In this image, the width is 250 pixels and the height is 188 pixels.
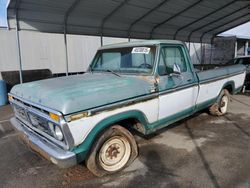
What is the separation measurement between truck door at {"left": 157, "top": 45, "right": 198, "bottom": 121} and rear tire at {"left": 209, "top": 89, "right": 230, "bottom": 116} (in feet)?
5.04

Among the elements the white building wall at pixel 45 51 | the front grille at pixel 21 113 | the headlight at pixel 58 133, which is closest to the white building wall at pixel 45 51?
the white building wall at pixel 45 51

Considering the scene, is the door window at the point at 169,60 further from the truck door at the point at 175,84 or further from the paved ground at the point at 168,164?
the paved ground at the point at 168,164

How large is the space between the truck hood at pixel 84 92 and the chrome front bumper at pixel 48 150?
0.53 m

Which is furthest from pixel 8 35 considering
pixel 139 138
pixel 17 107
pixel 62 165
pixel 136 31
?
pixel 62 165

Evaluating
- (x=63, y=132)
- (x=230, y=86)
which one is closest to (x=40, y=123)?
(x=63, y=132)

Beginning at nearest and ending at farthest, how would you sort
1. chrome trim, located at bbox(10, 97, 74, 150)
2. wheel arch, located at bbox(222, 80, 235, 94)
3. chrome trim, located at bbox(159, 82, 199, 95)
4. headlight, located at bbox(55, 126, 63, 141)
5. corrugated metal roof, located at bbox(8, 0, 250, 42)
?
chrome trim, located at bbox(10, 97, 74, 150)
headlight, located at bbox(55, 126, 63, 141)
chrome trim, located at bbox(159, 82, 199, 95)
wheel arch, located at bbox(222, 80, 235, 94)
corrugated metal roof, located at bbox(8, 0, 250, 42)

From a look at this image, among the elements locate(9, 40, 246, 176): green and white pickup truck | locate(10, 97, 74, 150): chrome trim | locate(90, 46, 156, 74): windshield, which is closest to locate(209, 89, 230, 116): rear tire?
locate(9, 40, 246, 176): green and white pickup truck

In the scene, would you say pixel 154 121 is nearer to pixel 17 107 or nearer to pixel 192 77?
pixel 192 77

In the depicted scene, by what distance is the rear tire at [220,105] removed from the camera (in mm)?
5839

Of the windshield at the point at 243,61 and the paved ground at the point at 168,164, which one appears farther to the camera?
the windshield at the point at 243,61

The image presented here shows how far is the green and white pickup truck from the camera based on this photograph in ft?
8.80

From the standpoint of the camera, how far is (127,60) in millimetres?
4059

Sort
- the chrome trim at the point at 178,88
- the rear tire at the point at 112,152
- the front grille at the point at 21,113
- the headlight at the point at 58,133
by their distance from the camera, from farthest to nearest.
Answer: the chrome trim at the point at 178,88, the front grille at the point at 21,113, the rear tire at the point at 112,152, the headlight at the point at 58,133

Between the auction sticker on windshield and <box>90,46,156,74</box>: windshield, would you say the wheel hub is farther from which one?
the auction sticker on windshield
